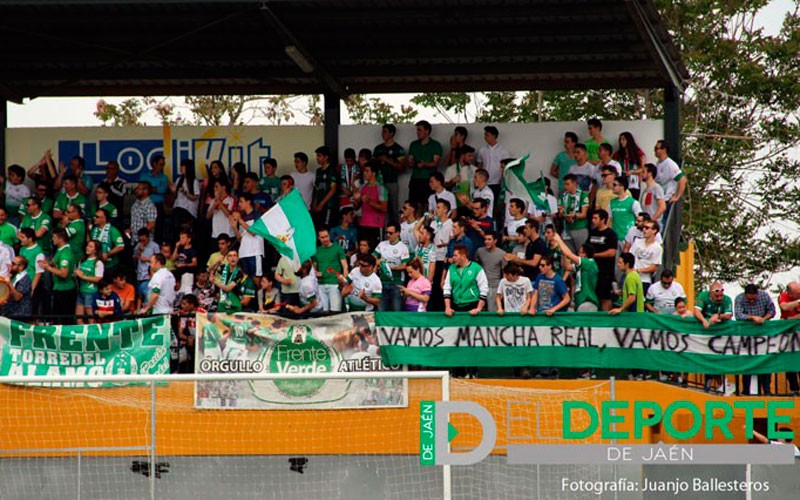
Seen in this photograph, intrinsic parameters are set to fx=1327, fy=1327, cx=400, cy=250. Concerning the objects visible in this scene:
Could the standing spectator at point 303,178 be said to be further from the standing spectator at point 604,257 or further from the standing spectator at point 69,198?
the standing spectator at point 604,257

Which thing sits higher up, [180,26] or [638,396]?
[180,26]

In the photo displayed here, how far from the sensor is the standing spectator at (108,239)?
2102cm

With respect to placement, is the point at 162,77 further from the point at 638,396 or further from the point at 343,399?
the point at 638,396

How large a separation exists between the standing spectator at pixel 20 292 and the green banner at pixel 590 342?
5.59 metres

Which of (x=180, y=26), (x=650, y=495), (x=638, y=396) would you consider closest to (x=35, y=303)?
(x=180, y=26)

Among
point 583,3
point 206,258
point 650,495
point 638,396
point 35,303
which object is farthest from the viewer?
point 206,258

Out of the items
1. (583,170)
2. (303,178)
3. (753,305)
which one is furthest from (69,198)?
(753,305)

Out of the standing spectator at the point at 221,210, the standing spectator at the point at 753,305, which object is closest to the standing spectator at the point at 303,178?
the standing spectator at the point at 221,210

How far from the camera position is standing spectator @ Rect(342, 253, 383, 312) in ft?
62.5

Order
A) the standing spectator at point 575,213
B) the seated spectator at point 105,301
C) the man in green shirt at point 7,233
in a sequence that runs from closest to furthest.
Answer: the seated spectator at point 105,301, the standing spectator at point 575,213, the man in green shirt at point 7,233

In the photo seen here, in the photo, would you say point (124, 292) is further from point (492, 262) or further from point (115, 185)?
point (492, 262)

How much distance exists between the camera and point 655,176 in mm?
21062

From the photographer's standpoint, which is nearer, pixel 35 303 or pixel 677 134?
pixel 35 303

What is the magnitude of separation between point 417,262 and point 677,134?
18.9 ft
